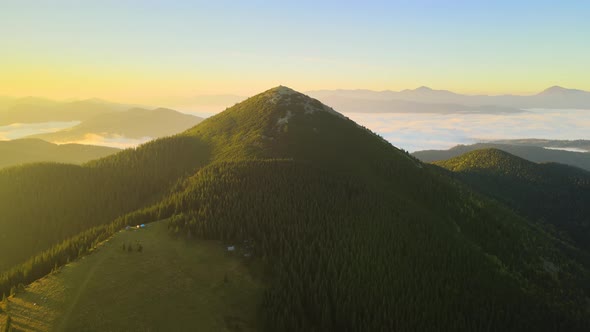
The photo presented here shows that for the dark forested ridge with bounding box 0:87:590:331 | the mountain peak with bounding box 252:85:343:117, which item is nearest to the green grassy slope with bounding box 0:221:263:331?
the dark forested ridge with bounding box 0:87:590:331

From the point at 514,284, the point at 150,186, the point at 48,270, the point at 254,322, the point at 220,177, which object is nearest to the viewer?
the point at 254,322

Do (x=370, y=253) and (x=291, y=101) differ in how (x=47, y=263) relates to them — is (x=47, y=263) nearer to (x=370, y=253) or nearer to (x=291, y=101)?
(x=370, y=253)

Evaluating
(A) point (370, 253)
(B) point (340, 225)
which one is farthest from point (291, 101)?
(A) point (370, 253)

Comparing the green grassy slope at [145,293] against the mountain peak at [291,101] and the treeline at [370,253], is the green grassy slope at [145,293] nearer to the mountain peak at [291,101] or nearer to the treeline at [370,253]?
the treeline at [370,253]

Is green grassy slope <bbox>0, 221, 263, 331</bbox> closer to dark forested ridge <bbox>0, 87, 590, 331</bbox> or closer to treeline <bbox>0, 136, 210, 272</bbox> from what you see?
dark forested ridge <bbox>0, 87, 590, 331</bbox>

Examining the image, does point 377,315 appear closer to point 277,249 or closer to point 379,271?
point 379,271

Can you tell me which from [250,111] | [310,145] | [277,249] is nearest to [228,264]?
[277,249]
